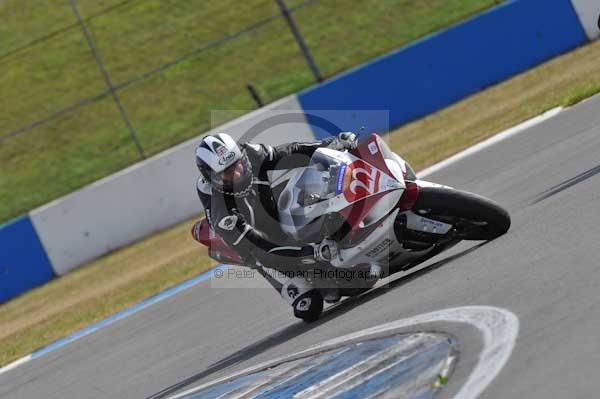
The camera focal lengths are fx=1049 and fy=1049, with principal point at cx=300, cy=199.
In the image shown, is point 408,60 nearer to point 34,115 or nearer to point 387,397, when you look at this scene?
point 34,115

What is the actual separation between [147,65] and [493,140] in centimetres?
1164

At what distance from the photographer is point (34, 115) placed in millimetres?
23109

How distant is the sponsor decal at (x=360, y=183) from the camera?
7562mm

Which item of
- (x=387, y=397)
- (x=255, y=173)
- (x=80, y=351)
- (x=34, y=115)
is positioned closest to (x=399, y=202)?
(x=255, y=173)

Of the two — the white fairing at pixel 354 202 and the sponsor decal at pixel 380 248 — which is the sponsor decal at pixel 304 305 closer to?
the white fairing at pixel 354 202

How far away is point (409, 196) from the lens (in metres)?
7.69

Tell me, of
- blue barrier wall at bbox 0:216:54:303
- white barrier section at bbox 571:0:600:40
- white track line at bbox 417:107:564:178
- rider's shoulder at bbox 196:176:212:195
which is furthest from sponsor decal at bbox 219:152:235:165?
white barrier section at bbox 571:0:600:40

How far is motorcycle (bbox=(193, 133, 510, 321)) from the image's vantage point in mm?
7594

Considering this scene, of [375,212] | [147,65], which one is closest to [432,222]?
[375,212]

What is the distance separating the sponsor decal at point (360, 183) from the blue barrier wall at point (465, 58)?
11076 millimetres

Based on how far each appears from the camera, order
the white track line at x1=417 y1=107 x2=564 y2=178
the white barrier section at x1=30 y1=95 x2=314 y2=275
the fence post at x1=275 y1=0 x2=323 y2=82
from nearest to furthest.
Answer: the white track line at x1=417 y1=107 x2=564 y2=178 < the white barrier section at x1=30 y1=95 x2=314 y2=275 < the fence post at x1=275 y1=0 x2=323 y2=82

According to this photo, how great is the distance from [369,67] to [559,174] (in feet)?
32.1

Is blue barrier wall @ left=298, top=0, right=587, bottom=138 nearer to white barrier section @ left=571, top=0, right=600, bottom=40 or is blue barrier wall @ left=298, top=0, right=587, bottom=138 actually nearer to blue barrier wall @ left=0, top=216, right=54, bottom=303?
white barrier section @ left=571, top=0, right=600, bottom=40

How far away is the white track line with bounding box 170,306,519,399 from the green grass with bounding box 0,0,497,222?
14.2m
